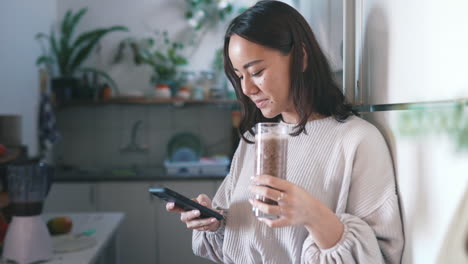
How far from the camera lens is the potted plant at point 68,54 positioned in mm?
3477

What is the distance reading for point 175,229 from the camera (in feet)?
10.4

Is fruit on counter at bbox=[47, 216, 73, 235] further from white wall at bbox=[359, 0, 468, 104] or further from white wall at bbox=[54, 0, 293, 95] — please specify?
white wall at bbox=[54, 0, 293, 95]

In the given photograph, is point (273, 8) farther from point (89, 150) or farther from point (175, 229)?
point (89, 150)

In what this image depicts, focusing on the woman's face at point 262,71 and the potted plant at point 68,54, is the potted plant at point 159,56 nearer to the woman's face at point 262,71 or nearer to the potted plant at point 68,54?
the potted plant at point 68,54

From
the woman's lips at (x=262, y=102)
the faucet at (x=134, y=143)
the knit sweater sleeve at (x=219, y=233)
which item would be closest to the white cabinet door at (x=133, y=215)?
the faucet at (x=134, y=143)

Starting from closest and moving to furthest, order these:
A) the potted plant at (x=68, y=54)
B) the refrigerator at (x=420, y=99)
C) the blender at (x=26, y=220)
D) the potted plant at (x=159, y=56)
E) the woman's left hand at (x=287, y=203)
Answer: the refrigerator at (x=420, y=99) → the woman's left hand at (x=287, y=203) → the blender at (x=26, y=220) → the potted plant at (x=68, y=54) → the potted plant at (x=159, y=56)

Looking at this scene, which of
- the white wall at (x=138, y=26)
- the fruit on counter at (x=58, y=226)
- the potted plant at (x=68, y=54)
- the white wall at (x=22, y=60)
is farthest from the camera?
the white wall at (x=138, y=26)

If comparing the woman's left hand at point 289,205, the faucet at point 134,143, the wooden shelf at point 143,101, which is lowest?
the faucet at point 134,143

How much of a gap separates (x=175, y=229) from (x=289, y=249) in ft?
7.51

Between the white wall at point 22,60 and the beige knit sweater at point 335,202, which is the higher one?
the white wall at point 22,60

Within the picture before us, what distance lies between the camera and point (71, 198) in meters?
3.16

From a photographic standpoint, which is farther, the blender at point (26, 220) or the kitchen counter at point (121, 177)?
the kitchen counter at point (121, 177)

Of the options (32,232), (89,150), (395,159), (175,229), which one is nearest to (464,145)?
(395,159)

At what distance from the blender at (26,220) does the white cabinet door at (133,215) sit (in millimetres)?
1623
